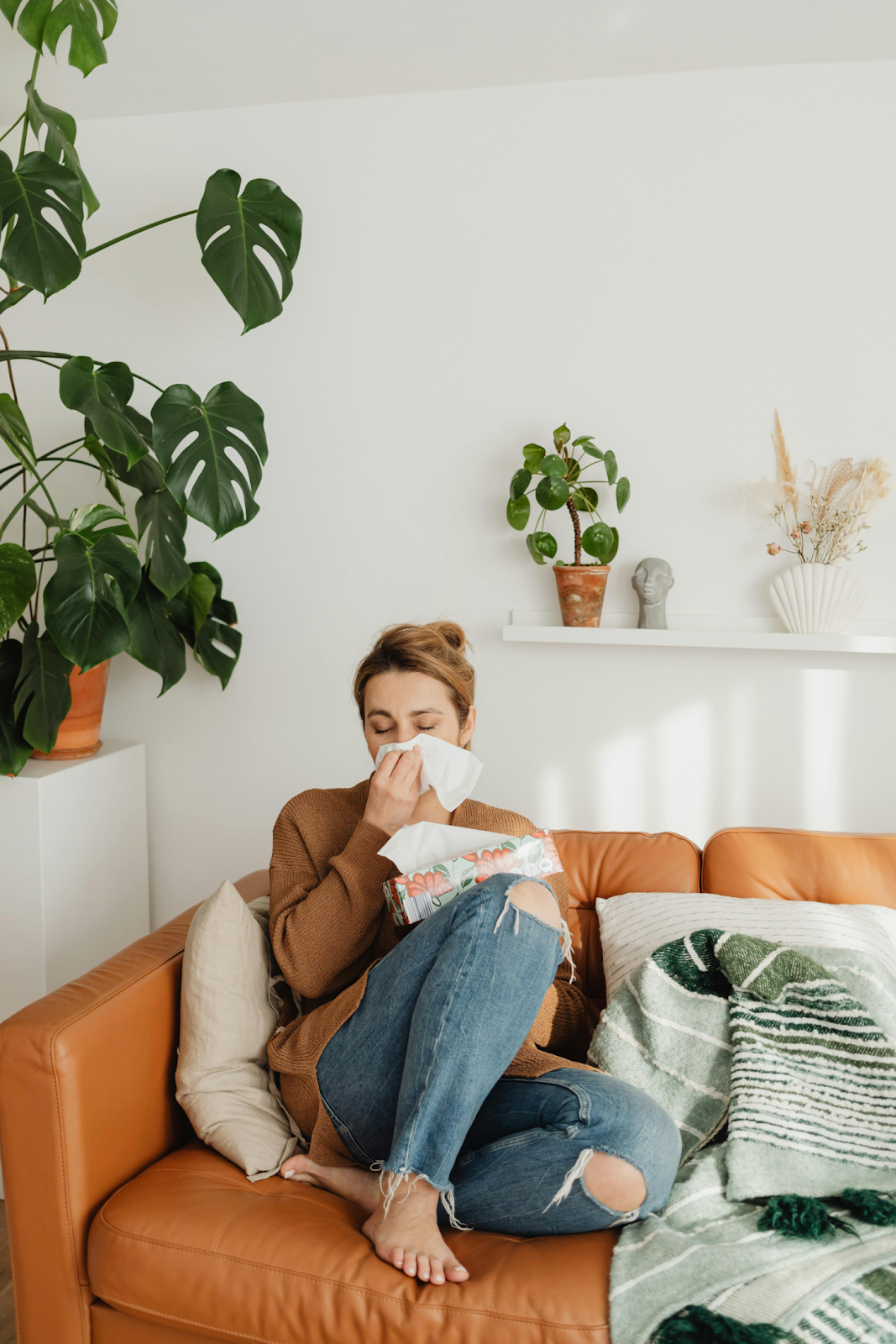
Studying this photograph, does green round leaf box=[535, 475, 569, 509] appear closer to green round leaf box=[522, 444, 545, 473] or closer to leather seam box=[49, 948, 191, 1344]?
green round leaf box=[522, 444, 545, 473]

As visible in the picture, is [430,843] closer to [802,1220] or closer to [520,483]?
A: [802,1220]

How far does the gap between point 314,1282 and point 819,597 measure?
162cm

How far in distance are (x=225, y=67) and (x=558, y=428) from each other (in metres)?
1.14

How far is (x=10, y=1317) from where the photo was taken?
1592 millimetres

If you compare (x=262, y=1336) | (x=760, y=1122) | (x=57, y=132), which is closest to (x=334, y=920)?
(x=262, y=1336)

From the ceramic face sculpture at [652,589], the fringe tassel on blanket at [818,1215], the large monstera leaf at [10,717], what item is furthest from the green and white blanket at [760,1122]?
the large monstera leaf at [10,717]

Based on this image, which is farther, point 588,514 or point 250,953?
point 588,514

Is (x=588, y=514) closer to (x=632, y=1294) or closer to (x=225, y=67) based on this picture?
(x=225, y=67)

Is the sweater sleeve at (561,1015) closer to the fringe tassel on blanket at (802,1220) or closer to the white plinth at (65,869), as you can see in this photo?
the fringe tassel on blanket at (802,1220)

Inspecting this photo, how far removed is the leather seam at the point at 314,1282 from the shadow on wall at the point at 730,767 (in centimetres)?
127

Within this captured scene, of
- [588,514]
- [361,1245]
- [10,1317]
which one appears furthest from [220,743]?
[361,1245]

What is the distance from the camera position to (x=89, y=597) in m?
1.85

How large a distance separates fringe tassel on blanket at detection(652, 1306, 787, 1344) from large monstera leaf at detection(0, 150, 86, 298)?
1.86 meters

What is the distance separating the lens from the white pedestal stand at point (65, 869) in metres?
2.06
